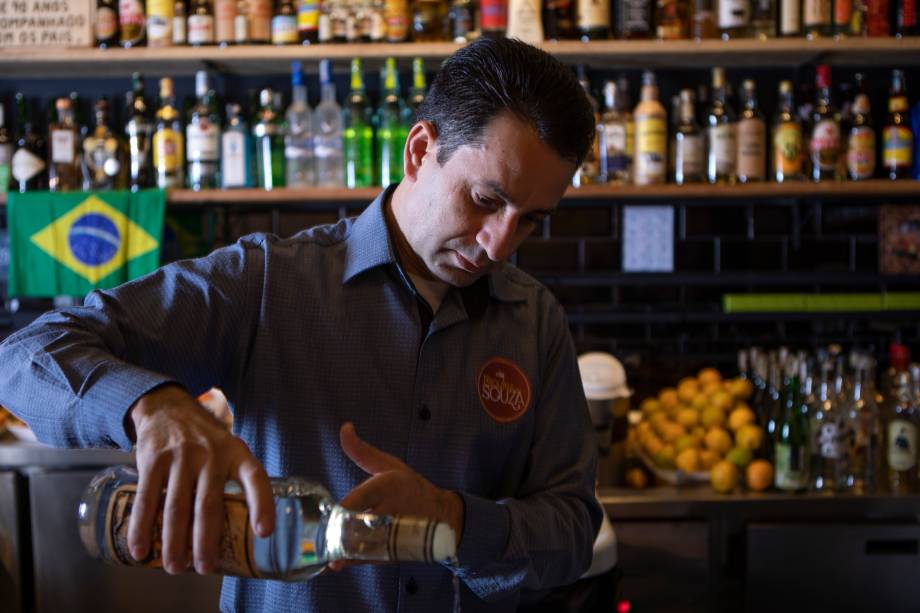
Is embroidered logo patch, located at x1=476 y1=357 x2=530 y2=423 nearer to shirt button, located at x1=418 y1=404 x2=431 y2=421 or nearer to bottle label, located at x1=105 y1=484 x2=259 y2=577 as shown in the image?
shirt button, located at x1=418 y1=404 x2=431 y2=421

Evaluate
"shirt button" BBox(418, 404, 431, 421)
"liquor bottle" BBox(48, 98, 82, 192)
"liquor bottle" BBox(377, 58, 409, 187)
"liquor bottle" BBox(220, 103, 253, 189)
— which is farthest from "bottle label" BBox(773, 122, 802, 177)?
"liquor bottle" BBox(48, 98, 82, 192)

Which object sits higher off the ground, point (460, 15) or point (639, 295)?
point (460, 15)

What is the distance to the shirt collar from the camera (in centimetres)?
124

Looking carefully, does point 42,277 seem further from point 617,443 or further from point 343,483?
point 343,483

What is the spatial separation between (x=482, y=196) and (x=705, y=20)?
76.4 inches

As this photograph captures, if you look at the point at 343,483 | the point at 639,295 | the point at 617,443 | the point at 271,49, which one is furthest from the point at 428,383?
the point at 639,295

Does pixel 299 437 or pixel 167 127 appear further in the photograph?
pixel 167 127

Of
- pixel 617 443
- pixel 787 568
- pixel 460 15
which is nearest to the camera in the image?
pixel 787 568

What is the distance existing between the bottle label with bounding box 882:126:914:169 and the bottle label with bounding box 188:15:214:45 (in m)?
1.95

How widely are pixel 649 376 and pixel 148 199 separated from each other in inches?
62.6

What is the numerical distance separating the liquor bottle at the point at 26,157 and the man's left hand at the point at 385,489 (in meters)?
2.45

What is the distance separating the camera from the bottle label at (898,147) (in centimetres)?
289

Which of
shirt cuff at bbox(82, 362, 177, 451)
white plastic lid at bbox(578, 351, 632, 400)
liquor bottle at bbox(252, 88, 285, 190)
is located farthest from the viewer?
liquor bottle at bbox(252, 88, 285, 190)

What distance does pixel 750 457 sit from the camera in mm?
2602
